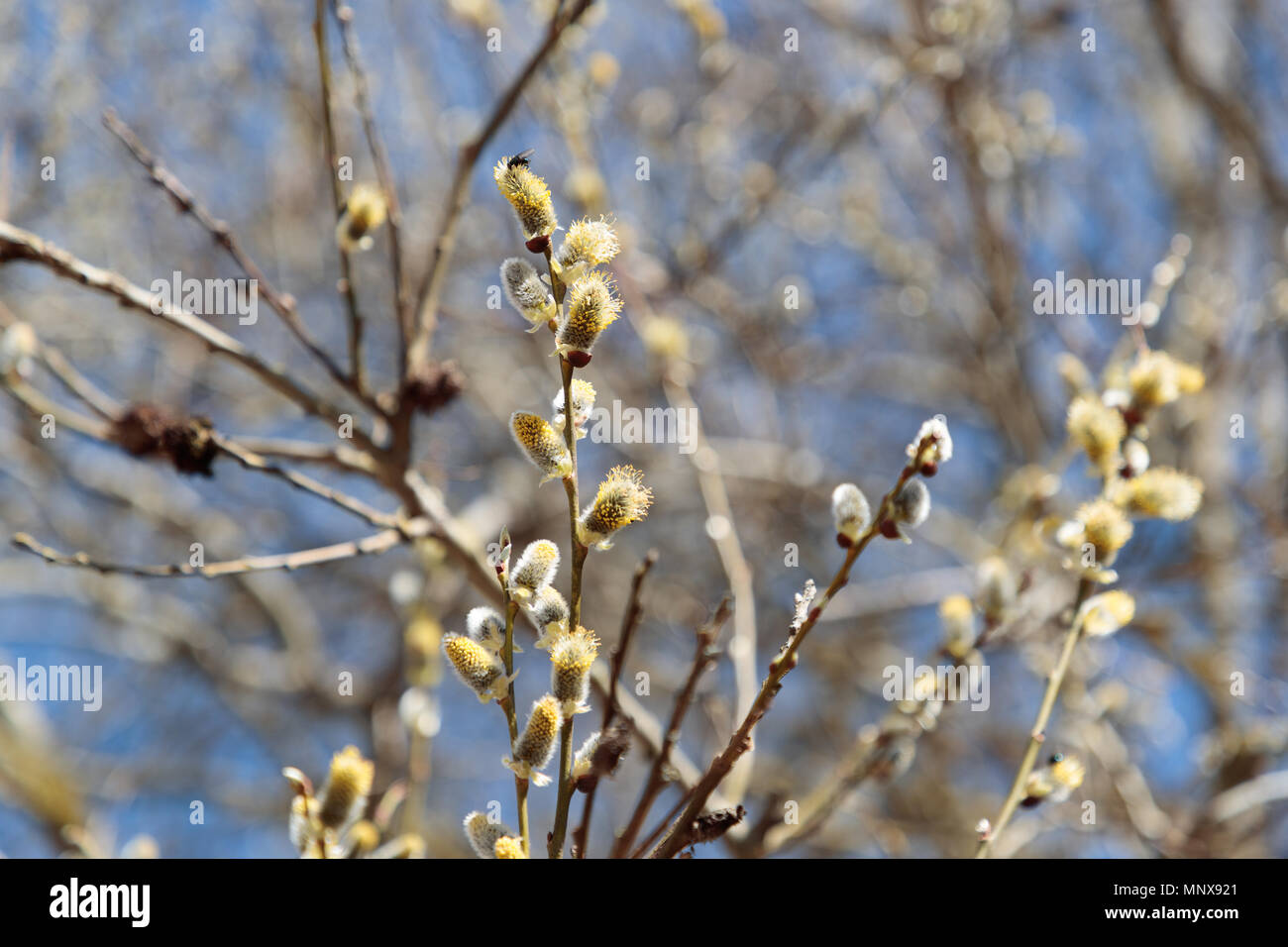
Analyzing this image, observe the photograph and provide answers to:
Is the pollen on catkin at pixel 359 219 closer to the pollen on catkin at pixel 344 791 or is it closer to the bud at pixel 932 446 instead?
the pollen on catkin at pixel 344 791

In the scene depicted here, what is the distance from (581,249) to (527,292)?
0.08 meters

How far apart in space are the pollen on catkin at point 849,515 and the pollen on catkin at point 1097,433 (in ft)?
1.67

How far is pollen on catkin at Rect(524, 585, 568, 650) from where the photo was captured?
1.10m

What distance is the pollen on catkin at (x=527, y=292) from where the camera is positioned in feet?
3.63

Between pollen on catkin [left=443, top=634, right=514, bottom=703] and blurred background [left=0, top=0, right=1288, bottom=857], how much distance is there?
1829 mm

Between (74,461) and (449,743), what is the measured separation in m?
2.66
